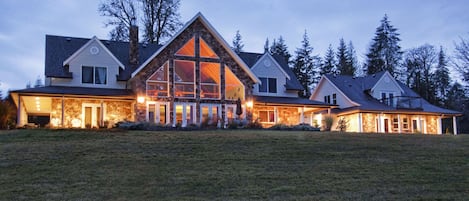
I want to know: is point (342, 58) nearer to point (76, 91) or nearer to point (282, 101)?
point (282, 101)

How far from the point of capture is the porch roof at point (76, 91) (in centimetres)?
2438

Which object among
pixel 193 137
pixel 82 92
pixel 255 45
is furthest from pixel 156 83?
pixel 255 45

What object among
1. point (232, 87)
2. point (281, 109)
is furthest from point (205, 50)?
point (281, 109)

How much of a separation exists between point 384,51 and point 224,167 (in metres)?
41.7

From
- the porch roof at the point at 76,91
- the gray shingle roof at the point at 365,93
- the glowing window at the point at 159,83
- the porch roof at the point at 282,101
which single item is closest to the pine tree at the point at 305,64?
the gray shingle roof at the point at 365,93

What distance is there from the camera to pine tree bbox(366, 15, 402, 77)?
169ft

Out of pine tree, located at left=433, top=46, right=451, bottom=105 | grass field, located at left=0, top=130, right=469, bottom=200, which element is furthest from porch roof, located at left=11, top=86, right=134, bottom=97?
pine tree, located at left=433, top=46, right=451, bottom=105

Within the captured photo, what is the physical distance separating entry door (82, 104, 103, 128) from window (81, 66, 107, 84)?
146cm

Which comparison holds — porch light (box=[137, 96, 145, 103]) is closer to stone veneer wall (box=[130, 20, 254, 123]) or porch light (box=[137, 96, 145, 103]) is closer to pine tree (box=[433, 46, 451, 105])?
stone veneer wall (box=[130, 20, 254, 123])

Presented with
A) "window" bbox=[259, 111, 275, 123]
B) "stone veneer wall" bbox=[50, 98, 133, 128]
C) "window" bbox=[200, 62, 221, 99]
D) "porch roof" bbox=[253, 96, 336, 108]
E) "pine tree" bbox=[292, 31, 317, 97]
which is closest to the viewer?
"stone veneer wall" bbox=[50, 98, 133, 128]

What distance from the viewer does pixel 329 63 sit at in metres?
55.7

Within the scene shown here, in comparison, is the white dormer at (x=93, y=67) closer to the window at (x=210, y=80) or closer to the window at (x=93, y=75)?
the window at (x=93, y=75)

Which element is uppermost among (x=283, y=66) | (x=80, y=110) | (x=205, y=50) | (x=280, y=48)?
(x=280, y=48)

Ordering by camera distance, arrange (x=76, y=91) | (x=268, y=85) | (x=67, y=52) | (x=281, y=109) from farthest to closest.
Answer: (x=268, y=85) < (x=281, y=109) < (x=67, y=52) < (x=76, y=91)
